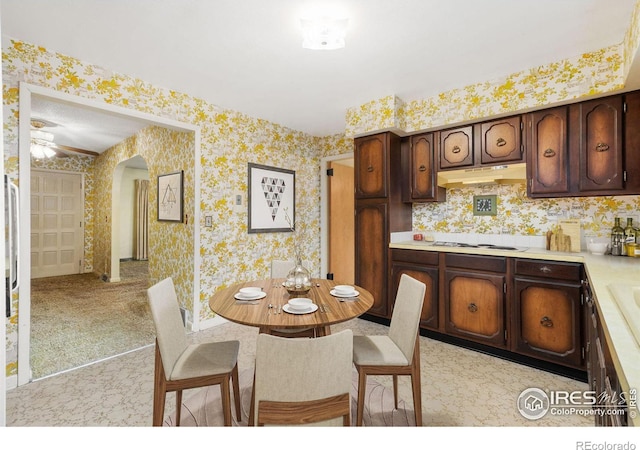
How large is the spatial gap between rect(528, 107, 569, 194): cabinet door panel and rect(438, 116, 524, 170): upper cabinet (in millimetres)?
109

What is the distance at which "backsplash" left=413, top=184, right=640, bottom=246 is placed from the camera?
260cm

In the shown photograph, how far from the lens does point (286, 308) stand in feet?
5.53

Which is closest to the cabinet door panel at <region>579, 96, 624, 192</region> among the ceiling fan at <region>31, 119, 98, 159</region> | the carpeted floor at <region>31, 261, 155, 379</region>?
the carpeted floor at <region>31, 261, 155, 379</region>

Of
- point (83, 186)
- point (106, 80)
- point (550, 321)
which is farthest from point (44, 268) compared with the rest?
point (550, 321)

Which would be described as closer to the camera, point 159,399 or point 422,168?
point 159,399

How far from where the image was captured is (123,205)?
7680 mm

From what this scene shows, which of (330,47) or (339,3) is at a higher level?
(339,3)

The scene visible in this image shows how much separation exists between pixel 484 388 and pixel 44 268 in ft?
24.8

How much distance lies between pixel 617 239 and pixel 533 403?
59.2 inches

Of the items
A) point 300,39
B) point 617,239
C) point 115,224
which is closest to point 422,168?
point 617,239

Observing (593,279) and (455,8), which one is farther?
(455,8)

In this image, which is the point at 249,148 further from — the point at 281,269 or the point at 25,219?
the point at 25,219
